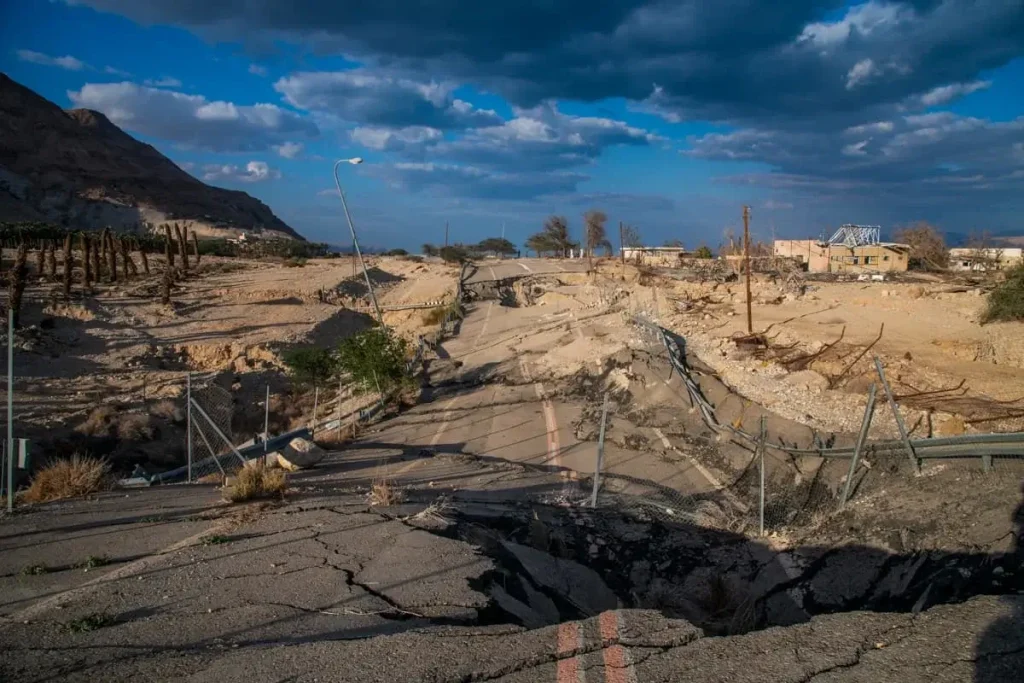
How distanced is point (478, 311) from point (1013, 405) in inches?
1215

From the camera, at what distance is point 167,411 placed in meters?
25.8

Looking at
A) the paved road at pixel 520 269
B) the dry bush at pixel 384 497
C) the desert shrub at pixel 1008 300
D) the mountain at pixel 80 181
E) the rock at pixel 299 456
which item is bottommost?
the rock at pixel 299 456

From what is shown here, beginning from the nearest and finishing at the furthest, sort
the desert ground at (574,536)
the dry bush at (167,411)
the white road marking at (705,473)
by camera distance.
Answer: the desert ground at (574,536) → the white road marking at (705,473) → the dry bush at (167,411)

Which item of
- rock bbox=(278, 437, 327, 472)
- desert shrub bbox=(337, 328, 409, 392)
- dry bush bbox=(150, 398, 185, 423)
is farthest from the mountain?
rock bbox=(278, 437, 327, 472)

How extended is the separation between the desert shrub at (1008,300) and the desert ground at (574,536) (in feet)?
2.66

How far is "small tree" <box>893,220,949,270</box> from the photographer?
57406 millimetres

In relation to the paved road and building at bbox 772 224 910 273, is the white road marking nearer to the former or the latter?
the paved road

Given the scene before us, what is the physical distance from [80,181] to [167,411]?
96.8 m

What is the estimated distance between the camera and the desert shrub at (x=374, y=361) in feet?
80.8

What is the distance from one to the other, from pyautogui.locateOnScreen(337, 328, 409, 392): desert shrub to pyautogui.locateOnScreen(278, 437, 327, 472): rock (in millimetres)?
8044

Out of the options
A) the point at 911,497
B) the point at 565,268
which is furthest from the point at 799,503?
the point at 565,268

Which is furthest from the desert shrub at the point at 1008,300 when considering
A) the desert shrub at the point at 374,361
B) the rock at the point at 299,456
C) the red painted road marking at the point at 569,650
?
the red painted road marking at the point at 569,650

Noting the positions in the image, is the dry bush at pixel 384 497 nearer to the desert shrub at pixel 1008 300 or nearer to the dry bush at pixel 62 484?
the dry bush at pixel 62 484

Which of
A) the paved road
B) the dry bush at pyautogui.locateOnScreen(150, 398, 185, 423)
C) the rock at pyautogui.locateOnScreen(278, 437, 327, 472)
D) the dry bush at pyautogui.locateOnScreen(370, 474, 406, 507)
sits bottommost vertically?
the dry bush at pyautogui.locateOnScreen(150, 398, 185, 423)
